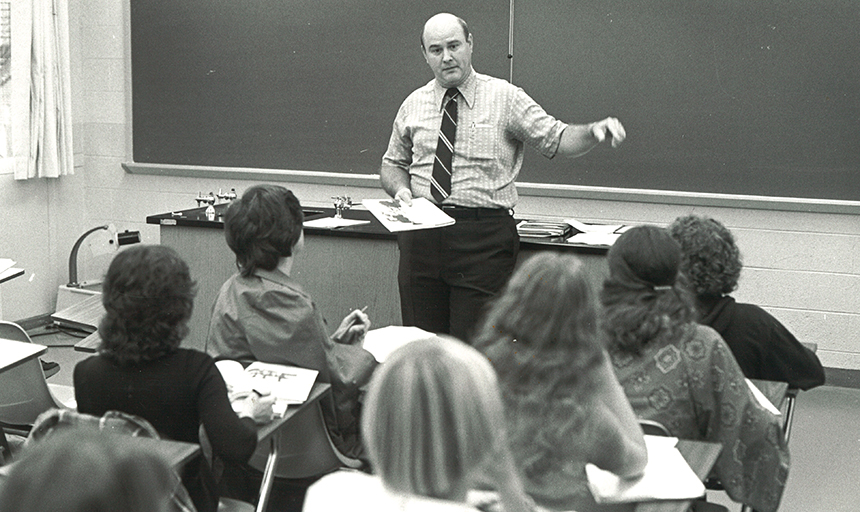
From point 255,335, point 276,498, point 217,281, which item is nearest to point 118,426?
point 255,335

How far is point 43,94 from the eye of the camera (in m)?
5.76

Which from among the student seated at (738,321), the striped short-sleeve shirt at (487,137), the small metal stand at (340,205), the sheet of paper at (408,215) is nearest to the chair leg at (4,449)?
the sheet of paper at (408,215)

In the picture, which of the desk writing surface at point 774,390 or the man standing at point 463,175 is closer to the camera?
the desk writing surface at point 774,390

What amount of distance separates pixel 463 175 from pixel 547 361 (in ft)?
7.30

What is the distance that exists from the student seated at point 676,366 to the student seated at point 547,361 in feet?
1.73

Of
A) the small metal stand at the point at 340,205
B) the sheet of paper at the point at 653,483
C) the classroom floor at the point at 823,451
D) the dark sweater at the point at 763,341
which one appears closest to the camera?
the sheet of paper at the point at 653,483

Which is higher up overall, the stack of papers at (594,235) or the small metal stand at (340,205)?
the small metal stand at (340,205)

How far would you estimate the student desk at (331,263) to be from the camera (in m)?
4.43

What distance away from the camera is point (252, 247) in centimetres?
270

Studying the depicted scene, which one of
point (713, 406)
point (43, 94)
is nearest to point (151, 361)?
point (713, 406)

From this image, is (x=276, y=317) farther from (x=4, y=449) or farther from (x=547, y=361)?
(x=547, y=361)

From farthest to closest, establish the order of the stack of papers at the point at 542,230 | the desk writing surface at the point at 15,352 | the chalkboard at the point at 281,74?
the chalkboard at the point at 281,74 < the stack of papers at the point at 542,230 < the desk writing surface at the point at 15,352

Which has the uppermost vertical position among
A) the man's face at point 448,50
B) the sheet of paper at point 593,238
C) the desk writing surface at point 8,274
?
the man's face at point 448,50

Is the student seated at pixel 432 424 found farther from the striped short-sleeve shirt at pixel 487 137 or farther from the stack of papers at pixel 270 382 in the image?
the striped short-sleeve shirt at pixel 487 137
